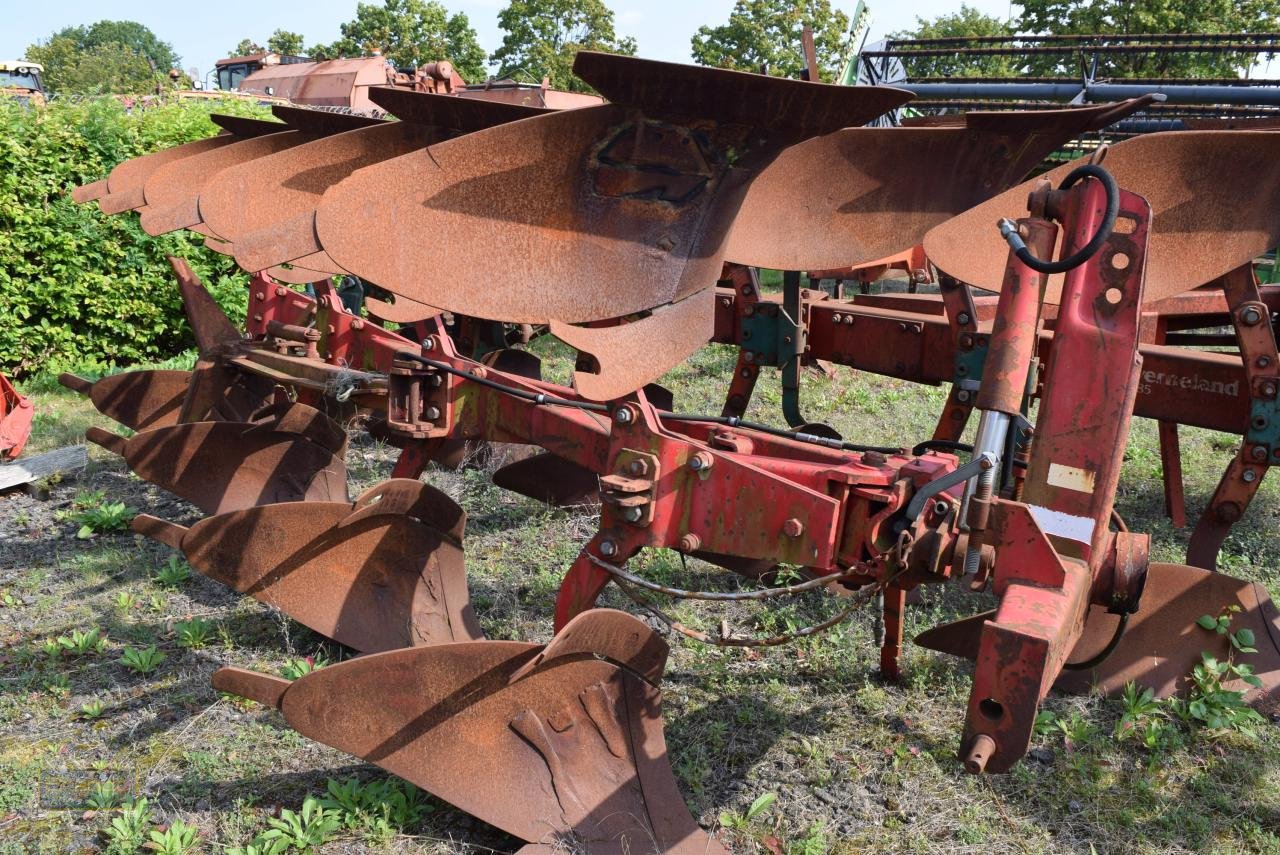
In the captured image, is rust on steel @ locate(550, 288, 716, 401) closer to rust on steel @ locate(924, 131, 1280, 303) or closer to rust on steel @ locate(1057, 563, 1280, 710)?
rust on steel @ locate(924, 131, 1280, 303)

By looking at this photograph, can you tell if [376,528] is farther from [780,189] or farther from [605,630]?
[780,189]

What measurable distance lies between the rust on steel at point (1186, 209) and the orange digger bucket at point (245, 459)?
8.44 feet

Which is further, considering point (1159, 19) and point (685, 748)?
point (1159, 19)

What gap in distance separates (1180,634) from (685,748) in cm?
159

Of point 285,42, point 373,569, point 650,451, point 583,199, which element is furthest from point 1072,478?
point 285,42

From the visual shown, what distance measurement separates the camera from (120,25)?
97.6m

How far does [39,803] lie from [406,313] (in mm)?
2040

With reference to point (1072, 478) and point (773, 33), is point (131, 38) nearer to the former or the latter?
point (773, 33)

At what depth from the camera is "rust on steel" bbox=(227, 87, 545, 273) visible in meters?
2.94

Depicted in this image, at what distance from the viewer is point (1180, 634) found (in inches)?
120

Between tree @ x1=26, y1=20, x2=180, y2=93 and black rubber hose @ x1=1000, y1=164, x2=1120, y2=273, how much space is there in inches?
310

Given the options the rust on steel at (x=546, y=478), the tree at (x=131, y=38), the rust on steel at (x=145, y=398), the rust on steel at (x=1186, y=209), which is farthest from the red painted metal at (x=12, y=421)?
the tree at (x=131, y=38)

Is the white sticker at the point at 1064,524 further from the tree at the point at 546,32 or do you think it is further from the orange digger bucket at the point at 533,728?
the tree at the point at 546,32

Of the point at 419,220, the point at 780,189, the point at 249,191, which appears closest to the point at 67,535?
the point at 249,191
